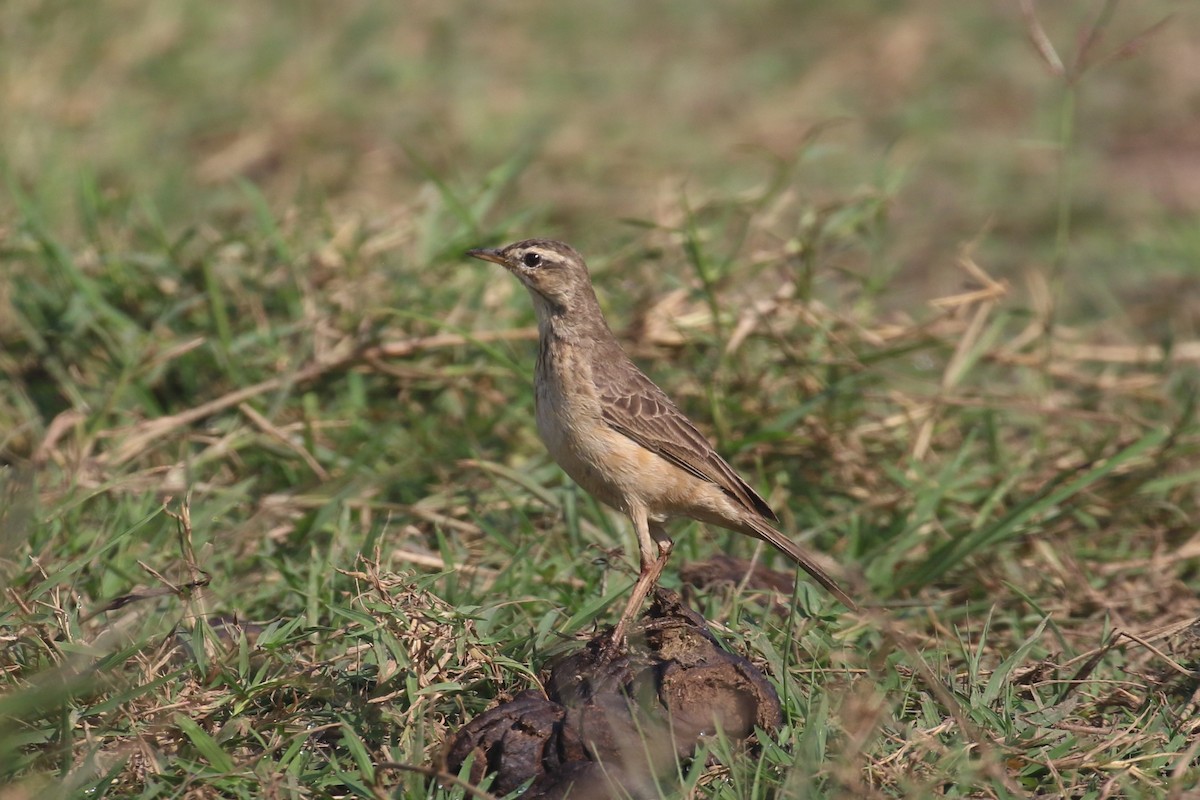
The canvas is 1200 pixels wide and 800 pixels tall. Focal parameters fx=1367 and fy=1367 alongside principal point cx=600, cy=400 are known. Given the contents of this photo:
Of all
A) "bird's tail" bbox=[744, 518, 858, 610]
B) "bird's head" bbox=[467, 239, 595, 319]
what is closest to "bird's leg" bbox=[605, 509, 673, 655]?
"bird's tail" bbox=[744, 518, 858, 610]

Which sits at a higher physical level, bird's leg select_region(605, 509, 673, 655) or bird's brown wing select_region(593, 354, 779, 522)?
bird's brown wing select_region(593, 354, 779, 522)

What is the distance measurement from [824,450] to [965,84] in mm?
6353

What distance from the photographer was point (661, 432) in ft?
17.3

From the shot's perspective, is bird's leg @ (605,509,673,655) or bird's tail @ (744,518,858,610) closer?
bird's leg @ (605,509,673,655)

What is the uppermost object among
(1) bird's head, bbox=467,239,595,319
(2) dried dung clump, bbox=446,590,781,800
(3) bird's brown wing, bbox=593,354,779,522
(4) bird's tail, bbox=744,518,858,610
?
(1) bird's head, bbox=467,239,595,319

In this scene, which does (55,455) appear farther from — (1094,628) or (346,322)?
(1094,628)

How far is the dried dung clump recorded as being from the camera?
3.85 metres

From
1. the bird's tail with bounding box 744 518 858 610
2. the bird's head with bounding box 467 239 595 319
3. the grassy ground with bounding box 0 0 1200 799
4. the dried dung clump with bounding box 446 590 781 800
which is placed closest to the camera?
the dried dung clump with bounding box 446 590 781 800

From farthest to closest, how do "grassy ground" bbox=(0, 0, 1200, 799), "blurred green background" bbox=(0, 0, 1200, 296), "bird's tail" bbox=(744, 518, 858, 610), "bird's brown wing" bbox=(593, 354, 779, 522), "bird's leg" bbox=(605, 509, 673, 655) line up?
"blurred green background" bbox=(0, 0, 1200, 296), "bird's brown wing" bbox=(593, 354, 779, 522), "bird's tail" bbox=(744, 518, 858, 610), "bird's leg" bbox=(605, 509, 673, 655), "grassy ground" bbox=(0, 0, 1200, 799)

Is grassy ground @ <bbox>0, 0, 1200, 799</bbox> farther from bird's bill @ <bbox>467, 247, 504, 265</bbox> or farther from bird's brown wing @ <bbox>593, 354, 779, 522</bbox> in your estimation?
bird's bill @ <bbox>467, 247, 504, 265</bbox>

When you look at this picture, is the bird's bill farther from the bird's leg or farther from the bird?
the bird's leg

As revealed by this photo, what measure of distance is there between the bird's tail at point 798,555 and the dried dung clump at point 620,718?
739 mm

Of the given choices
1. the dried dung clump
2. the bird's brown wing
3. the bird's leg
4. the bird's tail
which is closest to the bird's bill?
the bird's brown wing

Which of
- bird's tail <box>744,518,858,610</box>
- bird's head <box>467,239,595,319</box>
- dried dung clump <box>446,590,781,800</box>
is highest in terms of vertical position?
bird's head <box>467,239,595,319</box>
